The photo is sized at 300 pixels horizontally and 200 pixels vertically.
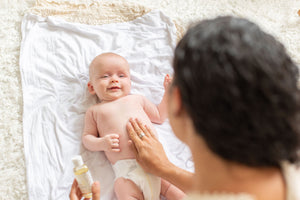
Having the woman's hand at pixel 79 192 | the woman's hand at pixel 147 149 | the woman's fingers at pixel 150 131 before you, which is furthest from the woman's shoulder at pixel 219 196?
the woman's fingers at pixel 150 131

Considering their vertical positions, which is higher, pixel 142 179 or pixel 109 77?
pixel 109 77

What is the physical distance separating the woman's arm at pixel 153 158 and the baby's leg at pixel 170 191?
8 cm

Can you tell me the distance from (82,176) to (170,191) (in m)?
0.40

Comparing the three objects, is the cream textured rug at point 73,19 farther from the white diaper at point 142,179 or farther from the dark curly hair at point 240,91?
the dark curly hair at point 240,91

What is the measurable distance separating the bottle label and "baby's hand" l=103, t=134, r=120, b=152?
0.27 meters

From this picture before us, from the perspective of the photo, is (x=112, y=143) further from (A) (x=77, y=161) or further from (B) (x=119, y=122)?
(A) (x=77, y=161)

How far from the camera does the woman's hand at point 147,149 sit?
115 centimetres

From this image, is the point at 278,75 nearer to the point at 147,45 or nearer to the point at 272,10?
the point at 147,45

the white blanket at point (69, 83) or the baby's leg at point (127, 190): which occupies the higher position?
the white blanket at point (69, 83)

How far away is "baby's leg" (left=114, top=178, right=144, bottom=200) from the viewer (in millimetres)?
1176

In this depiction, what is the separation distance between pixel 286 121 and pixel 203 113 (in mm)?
153

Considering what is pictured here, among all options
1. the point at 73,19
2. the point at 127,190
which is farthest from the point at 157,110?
the point at 73,19

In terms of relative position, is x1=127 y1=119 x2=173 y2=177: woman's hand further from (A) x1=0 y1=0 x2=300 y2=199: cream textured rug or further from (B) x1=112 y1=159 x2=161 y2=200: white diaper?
(A) x1=0 y1=0 x2=300 y2=199: cream textured rug

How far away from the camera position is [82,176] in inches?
37.6
